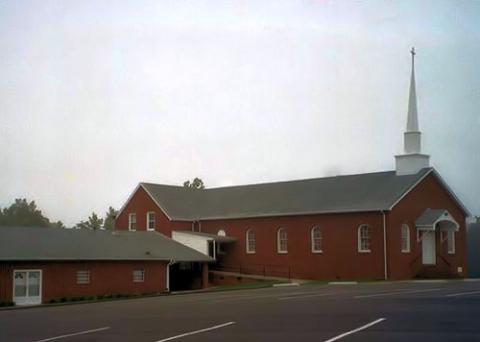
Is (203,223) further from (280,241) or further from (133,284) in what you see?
(133,284)

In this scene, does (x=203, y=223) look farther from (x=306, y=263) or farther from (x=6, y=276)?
(x=6, y=276)

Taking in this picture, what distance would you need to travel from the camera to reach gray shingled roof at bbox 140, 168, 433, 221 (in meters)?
52.9

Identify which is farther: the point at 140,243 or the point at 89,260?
the point at 140,243

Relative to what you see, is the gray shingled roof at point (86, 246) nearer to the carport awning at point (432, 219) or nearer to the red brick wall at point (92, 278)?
the red brick wall at point (92, 278)

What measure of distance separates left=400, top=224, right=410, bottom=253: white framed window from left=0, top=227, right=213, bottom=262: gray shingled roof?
44.9 ft

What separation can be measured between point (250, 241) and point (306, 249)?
5856mm

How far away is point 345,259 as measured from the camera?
173ft

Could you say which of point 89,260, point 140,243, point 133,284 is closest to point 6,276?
point 89,260

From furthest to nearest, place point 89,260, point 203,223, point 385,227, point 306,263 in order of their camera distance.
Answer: point 203,223
point 306,263
point 385,227
point 89,260

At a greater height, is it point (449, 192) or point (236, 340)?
point (449, 192)

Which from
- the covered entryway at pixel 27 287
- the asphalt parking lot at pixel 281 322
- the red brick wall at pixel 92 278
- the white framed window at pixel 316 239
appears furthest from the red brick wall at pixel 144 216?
the asphalt parking lot at pixel 281 322

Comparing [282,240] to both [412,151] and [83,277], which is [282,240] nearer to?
[412,151]

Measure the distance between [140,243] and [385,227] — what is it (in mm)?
16783

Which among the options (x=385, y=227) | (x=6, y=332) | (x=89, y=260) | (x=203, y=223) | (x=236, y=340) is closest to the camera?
(x=236, y=340)
